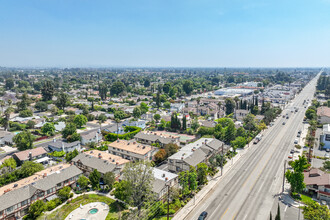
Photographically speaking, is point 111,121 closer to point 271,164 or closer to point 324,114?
point 271,164

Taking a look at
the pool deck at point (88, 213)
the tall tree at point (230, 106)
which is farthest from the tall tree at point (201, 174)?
the tall tree at point (230, 106)

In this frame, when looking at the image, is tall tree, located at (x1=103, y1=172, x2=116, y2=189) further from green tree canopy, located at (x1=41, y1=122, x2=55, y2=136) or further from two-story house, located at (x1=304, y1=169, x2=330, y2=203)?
green tree canopy, located at (x1=41, y1=122, x2=55, y2=136)

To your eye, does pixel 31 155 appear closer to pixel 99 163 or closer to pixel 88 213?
pixel 99 163

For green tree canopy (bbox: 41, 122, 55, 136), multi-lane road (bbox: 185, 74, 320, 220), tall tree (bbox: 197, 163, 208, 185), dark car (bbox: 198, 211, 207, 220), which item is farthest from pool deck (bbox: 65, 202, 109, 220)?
green tree canopy (bbox: 41, 122, 55, 136)

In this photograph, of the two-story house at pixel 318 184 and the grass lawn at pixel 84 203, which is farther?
the two-story house at pixel 318 184

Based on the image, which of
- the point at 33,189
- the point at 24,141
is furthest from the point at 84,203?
the point at 24,141

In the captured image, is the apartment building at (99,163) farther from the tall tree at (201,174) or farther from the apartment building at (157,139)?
the tall tree at (201,174)

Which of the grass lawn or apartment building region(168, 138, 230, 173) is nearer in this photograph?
the grass lawn
